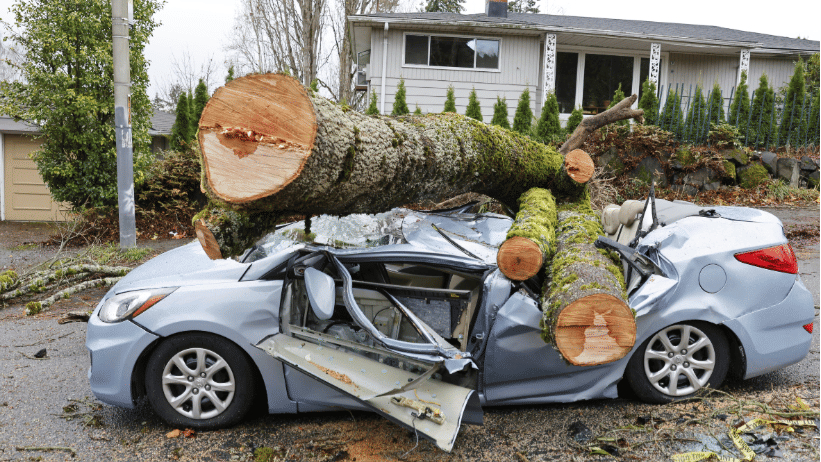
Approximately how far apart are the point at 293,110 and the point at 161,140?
18.3 metres

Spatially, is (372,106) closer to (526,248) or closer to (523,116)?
(523,116)

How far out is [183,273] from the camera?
3471mm

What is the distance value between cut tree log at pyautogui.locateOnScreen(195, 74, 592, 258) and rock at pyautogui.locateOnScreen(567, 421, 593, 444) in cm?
169

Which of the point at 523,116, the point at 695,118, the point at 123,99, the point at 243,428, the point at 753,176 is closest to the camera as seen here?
the point at 243,428

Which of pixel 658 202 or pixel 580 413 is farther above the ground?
pixel 658 202

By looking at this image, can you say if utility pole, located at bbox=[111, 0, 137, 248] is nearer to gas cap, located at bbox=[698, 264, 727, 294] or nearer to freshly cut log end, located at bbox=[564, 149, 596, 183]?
freshly cut log end, located at bbox=[564, 149, 596, 183]

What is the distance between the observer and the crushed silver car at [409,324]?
3.22 metres

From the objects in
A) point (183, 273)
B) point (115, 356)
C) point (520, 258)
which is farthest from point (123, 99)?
point (520, 258)

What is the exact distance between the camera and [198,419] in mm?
3324

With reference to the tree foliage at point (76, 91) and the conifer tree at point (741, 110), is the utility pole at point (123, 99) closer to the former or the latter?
the tree foliage at point (76, 91)

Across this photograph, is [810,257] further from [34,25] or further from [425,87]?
[34,25]

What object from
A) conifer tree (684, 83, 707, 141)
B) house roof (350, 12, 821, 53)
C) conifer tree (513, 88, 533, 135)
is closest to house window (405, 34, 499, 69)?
house roof (350, 12, 821, 53)

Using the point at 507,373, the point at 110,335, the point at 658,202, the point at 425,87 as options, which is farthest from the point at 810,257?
the point at 425,87

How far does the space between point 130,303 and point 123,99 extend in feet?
20.7
